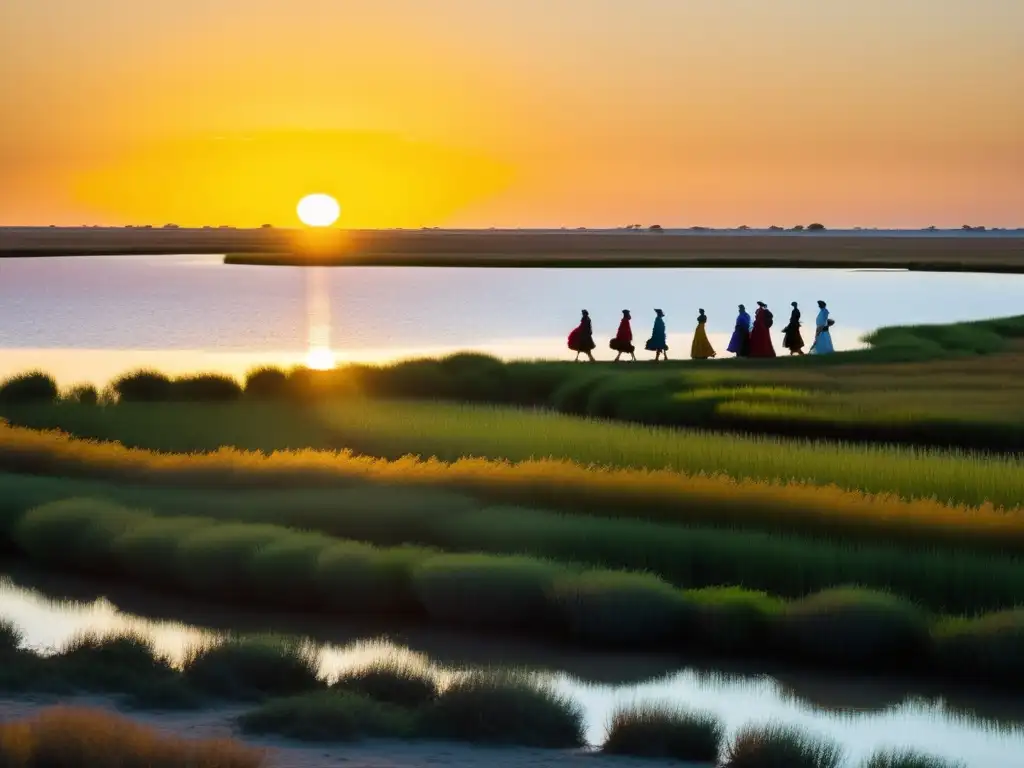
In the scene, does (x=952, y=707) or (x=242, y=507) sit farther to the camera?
(x=242, y=507)

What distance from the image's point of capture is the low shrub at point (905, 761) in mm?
12406

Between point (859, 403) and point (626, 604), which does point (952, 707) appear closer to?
point (626, 604)

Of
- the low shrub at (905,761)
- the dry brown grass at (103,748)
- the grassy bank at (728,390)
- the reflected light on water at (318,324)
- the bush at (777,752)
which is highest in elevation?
the reflected light on water at (318,324)

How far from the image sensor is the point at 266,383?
39531mm

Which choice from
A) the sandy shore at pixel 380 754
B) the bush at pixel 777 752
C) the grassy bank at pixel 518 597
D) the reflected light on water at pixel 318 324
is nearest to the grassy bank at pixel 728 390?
the reflected light on water at pixel 318 324

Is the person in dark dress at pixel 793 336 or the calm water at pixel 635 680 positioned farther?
the person in dark dress at pixel 793 336

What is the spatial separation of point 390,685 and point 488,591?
146 inches

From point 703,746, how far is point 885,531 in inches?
333

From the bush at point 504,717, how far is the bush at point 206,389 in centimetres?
2582

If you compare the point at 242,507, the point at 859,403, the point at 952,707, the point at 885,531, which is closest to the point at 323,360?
the point at 859,403

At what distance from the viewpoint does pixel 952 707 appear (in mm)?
15312

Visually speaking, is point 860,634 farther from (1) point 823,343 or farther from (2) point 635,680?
(1) point 823,343

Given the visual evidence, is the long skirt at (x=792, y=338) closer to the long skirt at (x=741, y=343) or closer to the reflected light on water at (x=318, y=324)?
the long skirt at (x=741, y=343)

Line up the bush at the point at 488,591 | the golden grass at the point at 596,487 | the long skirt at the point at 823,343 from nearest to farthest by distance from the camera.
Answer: the bush at the point at 488,591
the golden grass at the point at 596,487
the long skirt at the point at 823,343
